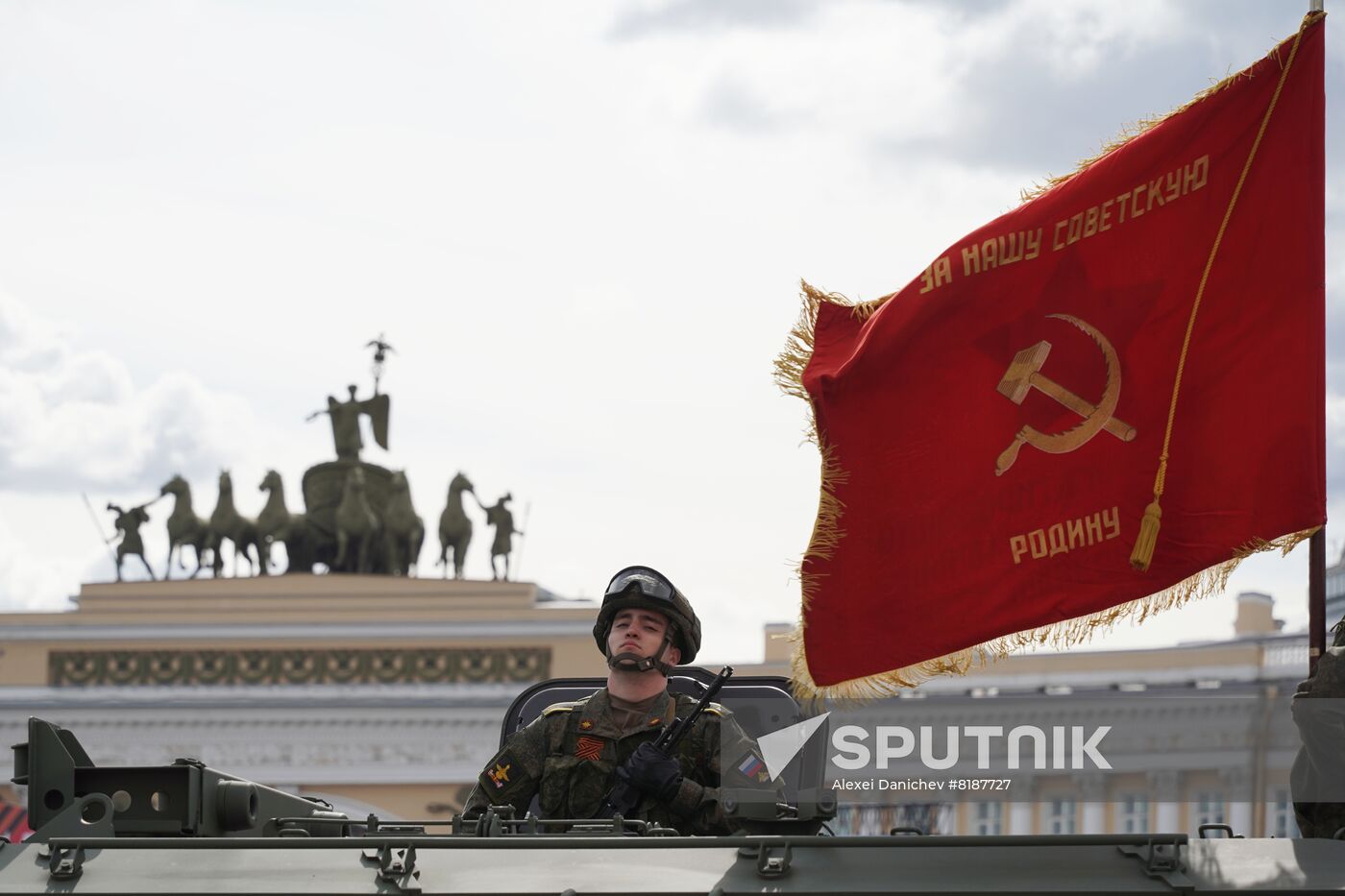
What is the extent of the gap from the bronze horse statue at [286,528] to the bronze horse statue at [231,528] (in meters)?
0.27

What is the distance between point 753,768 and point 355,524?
122ft

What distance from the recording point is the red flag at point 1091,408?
608cm

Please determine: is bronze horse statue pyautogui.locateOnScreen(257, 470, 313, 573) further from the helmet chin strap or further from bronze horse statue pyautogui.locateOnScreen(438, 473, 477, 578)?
the helmet chin strap

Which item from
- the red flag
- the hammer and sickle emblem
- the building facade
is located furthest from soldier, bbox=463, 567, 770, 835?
the building facade

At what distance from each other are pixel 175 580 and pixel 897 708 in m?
38.2

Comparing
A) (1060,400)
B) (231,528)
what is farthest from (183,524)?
(1060,400)

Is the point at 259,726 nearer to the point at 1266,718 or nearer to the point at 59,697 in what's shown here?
the point at 59,697

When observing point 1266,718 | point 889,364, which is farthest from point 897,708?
point 889,364

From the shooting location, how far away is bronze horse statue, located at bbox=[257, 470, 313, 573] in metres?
42.8

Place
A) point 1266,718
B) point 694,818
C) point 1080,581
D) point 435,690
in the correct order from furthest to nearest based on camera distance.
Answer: point 435,690, point 1080,581, point 694,818, point 1266,718

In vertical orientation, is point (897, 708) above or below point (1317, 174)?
below

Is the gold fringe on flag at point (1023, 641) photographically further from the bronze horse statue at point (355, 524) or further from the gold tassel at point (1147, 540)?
the bronze horse statue at point (355, 524)

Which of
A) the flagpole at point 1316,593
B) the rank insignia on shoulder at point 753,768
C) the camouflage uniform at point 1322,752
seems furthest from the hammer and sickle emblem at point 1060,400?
the camouflage uniform at point 1322,752

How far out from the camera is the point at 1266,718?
5.13 m
